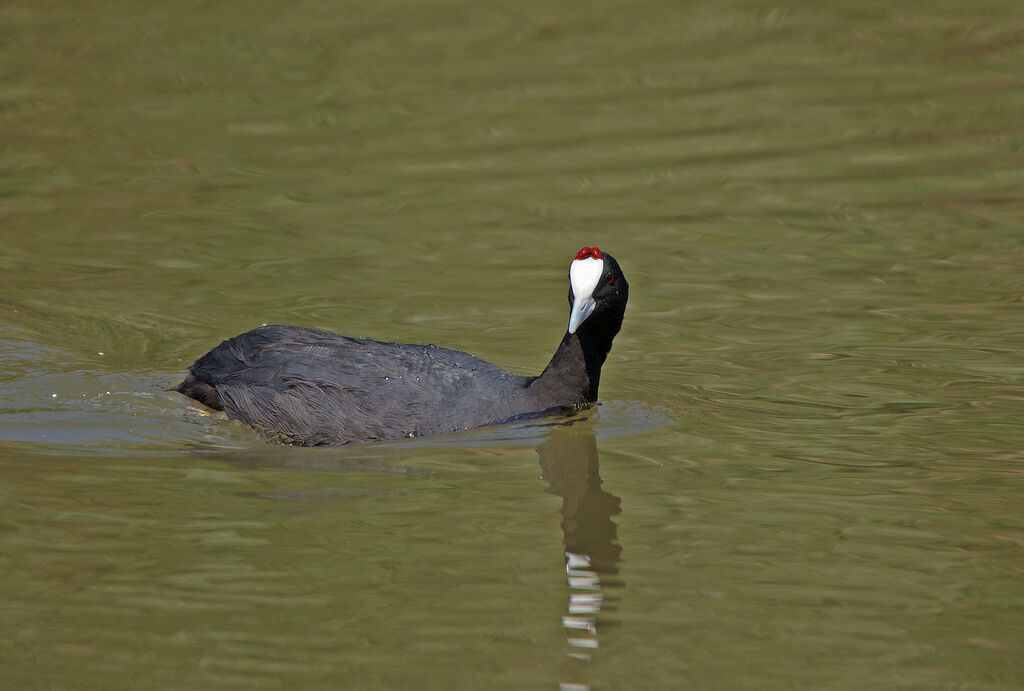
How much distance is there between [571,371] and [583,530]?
149 centimetres

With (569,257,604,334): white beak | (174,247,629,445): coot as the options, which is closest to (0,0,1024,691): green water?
(174,247,629,445): coot

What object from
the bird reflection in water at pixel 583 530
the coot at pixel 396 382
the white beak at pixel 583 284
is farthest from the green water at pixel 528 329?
the white beak at pixel 583 284

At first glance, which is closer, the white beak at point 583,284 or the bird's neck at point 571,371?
the white beak at point 583,284

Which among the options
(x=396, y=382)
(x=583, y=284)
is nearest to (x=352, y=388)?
(x=396, y=382)

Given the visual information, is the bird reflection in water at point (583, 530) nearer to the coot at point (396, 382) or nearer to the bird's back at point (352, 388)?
the coot at point (396, 382)

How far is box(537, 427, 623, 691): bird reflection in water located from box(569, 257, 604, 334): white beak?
1.71ft

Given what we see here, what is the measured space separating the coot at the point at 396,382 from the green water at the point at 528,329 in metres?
0.16

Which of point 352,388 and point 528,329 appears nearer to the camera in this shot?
point 352,388

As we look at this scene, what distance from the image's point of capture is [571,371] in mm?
6762

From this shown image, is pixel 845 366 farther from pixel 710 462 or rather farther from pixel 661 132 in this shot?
pixel 661 132

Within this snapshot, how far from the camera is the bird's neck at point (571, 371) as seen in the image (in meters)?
6.76

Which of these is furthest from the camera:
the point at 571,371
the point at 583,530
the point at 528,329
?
the point at 528,329

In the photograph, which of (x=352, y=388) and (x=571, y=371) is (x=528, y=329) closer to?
(x=571, y=371)

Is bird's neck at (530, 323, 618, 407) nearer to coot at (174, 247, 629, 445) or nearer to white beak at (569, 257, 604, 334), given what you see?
coot at (174, 247, 629, 445)
